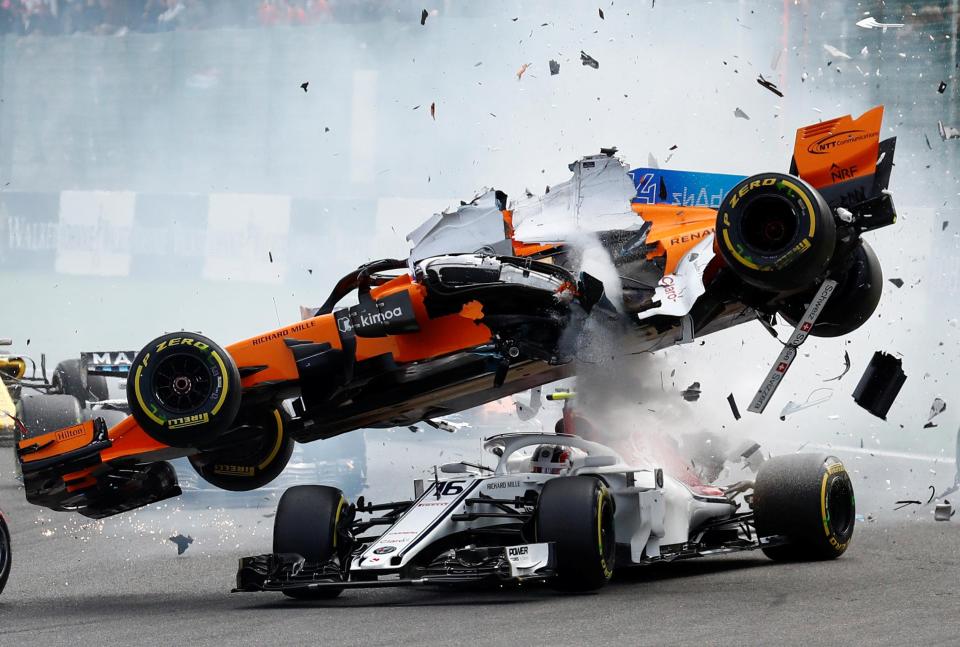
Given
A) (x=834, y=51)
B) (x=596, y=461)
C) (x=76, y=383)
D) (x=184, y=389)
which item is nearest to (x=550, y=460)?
(x=596, y=461)

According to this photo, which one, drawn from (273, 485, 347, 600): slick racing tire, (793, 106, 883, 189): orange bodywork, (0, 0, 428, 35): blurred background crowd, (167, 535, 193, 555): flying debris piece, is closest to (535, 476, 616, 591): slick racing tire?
(273, 485, 347, 600): slick racing tire

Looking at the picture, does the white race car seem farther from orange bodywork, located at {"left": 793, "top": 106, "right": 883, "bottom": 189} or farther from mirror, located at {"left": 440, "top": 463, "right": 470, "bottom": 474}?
orange bodywork, located at {"left": 793, "top": 106, "right": 883, "bottom": 189}

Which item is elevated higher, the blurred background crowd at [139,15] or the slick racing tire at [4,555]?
the blurred background crowd at [139,15]

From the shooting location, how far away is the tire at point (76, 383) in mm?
22195

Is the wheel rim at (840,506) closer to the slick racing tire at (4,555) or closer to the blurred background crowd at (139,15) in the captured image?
the slick racing tire at (4,555)

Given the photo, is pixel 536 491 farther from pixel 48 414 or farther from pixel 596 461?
pixel 48 414

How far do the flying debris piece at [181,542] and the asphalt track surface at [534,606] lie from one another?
0.40ft

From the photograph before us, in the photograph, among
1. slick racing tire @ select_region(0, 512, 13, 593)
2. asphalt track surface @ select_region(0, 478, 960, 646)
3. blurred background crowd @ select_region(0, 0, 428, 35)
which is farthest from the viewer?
blurred background crowd @ select_region(0, 0, 428, 35)

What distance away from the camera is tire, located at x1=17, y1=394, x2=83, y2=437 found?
17.2 meters

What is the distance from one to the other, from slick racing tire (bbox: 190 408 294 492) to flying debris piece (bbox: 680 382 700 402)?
3.85 m

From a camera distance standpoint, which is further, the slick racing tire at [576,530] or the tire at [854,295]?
the tire at [854,295]

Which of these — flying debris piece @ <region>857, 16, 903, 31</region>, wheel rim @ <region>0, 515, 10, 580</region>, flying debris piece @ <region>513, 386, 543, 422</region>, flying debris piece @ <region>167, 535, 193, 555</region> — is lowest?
flying debris piece @ <region>167, 535, 193, 555</region>

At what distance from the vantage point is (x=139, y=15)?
27.4 m

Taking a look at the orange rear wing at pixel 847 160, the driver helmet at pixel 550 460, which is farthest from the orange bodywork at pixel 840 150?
the driver helmet at pixel 550 460
